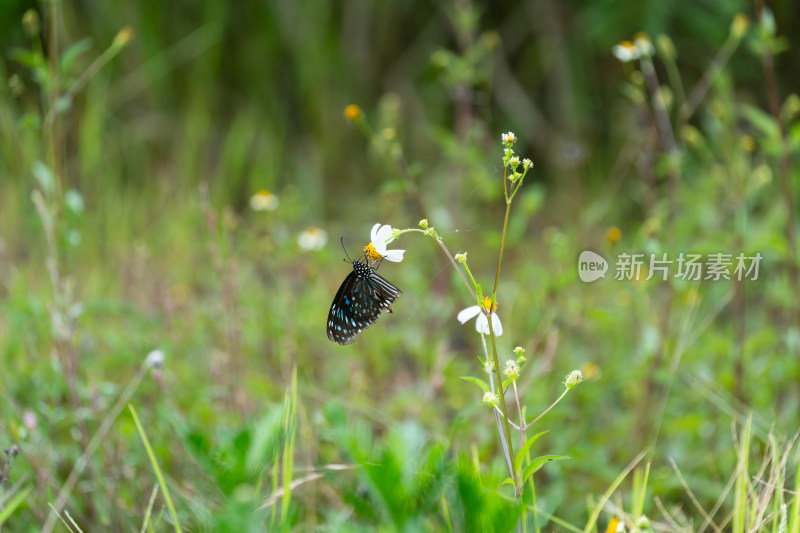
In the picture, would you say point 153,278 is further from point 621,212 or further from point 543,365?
point 621,212

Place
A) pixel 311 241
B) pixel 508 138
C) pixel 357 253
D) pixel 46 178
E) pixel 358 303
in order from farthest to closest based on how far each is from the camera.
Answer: pixel 357 253 → pixel 311 241 → pixel 46 178 → pixel 358 303 → pixel 508 138

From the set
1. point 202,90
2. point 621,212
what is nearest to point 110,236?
point 202,90

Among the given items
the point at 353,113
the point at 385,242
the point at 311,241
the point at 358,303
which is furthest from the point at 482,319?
the point at 311,241

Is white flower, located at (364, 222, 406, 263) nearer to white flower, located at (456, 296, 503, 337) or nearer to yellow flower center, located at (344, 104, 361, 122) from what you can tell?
white flower, located at (456, 296, 503, 337)

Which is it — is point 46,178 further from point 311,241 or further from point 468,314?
point 468,314

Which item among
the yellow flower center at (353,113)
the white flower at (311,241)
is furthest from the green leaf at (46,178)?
the white flower at (311,241)
